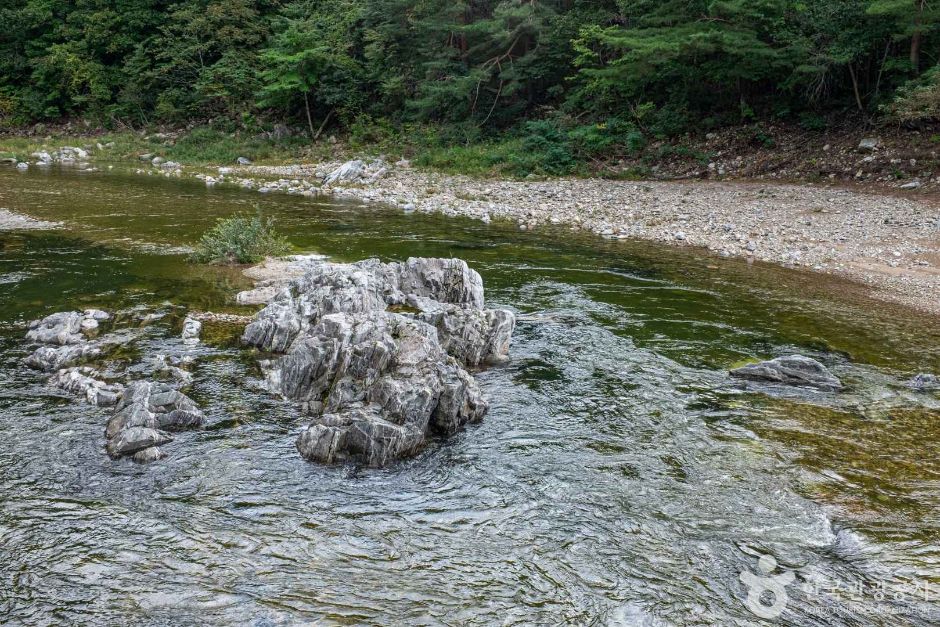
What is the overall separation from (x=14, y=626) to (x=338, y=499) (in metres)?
2.42

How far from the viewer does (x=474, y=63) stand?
114 feet

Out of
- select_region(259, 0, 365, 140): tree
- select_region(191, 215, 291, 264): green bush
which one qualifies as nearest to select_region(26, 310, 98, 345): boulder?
select_region(191, 215, 291, 264): green bush

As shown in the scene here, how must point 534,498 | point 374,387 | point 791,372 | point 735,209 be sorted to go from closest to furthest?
point 534,498 < point 374,387 < point 791,372 < point 735,209

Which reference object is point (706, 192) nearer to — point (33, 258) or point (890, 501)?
point (890, 501)

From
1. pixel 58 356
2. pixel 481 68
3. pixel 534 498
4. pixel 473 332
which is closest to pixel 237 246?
pixel 58 356

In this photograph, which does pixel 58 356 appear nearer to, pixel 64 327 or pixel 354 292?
pixel 64 327

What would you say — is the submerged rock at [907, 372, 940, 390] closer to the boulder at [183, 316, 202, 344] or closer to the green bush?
the boulder at [183, 316, 202, 344]

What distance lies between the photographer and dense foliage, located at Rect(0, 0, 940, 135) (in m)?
23.3

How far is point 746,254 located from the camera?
15.3 meters

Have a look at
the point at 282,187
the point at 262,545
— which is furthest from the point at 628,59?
the point at 262,545

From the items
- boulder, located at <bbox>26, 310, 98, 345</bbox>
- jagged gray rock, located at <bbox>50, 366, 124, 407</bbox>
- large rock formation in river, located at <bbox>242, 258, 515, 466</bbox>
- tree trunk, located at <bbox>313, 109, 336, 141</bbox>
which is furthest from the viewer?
tree trunk, located at <bbox>313, 109, 336, 141</bbox>

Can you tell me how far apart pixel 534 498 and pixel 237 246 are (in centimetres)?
1001

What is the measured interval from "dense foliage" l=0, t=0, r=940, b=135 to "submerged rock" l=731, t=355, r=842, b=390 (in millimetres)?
14342

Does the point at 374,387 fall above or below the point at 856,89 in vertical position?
below
